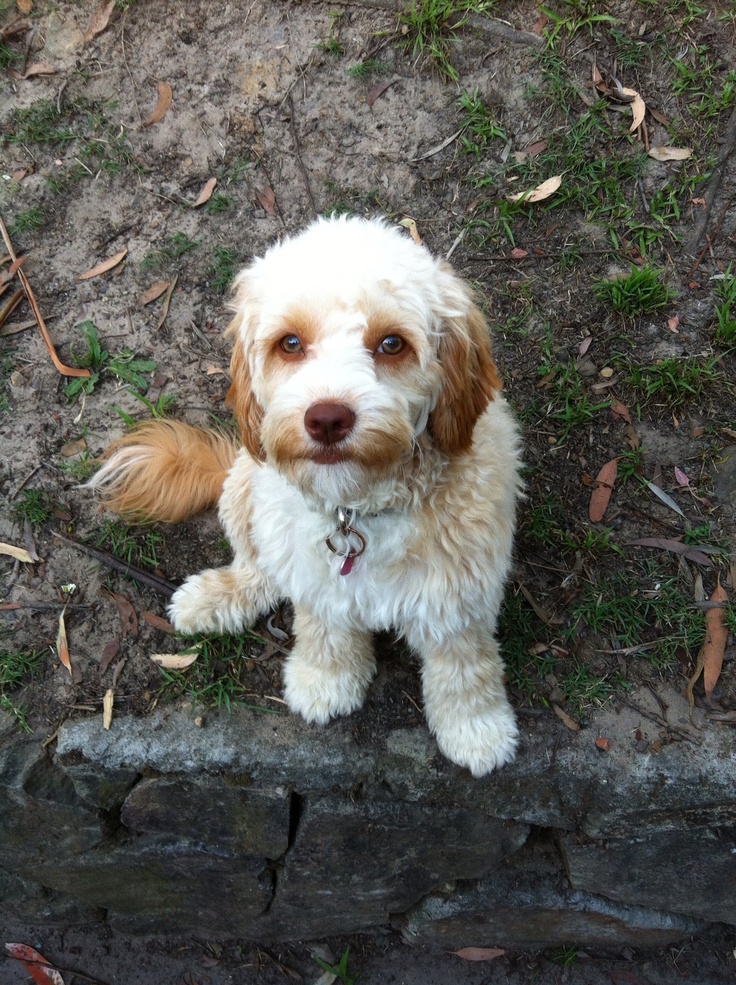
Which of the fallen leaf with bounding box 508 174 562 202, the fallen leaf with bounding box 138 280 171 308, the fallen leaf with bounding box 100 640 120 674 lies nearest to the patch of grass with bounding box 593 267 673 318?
the fallen leaf with bounding box 508 174 562 202

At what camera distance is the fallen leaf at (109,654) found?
107 inches

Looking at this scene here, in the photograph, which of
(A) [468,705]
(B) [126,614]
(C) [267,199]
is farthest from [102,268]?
(A) [468,705]

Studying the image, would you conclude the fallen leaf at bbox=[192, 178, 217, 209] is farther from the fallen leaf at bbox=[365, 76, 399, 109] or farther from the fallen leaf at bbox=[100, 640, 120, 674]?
the fallen leaf at bbox=[100, 640, 120, 674]

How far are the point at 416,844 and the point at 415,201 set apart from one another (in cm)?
281

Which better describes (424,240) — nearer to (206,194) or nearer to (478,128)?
(478,128)

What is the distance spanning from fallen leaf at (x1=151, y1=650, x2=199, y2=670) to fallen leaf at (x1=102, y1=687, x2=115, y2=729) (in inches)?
7.5

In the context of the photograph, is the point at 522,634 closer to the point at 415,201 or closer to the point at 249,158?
the point at 415,201

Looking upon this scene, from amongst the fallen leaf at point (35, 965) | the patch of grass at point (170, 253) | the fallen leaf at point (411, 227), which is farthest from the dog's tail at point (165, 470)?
the fallen leaf at point (35, 965)

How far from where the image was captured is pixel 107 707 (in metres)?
2.61

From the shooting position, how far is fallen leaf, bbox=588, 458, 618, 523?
2.84m

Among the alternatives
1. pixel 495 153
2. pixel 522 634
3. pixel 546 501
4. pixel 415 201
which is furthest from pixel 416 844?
pixel 495 153

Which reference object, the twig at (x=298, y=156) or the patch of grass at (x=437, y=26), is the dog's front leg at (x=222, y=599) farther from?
the patch of grass at (x=437, y=26)

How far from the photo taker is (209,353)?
3248 mm

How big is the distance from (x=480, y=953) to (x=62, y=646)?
2304 millimetres
